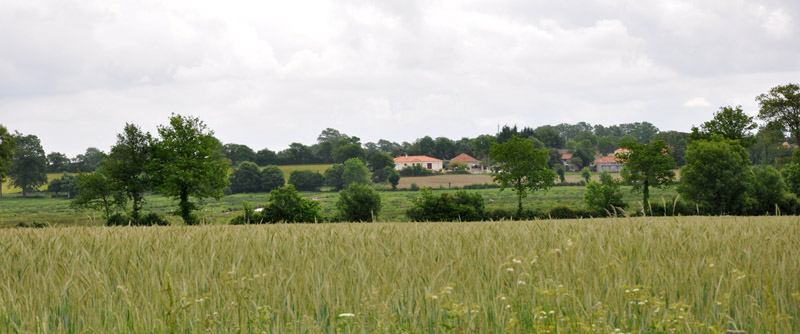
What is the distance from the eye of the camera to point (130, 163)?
5956 centimetres

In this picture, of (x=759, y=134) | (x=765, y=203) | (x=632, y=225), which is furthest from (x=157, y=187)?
(x=759, y=134)

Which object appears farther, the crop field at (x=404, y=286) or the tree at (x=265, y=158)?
the tree at (x=265, y=158)

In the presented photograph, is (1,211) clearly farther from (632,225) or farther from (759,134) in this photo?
(759,134)

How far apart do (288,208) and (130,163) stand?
681 inches

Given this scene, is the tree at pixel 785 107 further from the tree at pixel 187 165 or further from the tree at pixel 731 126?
the tree at pixel 187 165

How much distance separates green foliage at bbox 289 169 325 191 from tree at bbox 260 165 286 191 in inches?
101

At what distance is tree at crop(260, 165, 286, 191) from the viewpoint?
13250cm

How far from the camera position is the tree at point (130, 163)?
58844 millimetres

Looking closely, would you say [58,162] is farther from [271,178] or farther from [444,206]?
[444,206]

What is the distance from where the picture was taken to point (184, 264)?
17.7ft

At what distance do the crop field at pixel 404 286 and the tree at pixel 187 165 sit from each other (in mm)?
52296

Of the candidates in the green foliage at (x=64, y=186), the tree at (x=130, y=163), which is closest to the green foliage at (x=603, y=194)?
the tree at (x=130, y=163)

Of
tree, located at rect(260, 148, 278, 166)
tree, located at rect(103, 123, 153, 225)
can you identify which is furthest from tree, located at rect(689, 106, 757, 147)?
tree, located at rect(260, 148, 278, 166)

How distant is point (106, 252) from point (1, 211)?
336 feet
